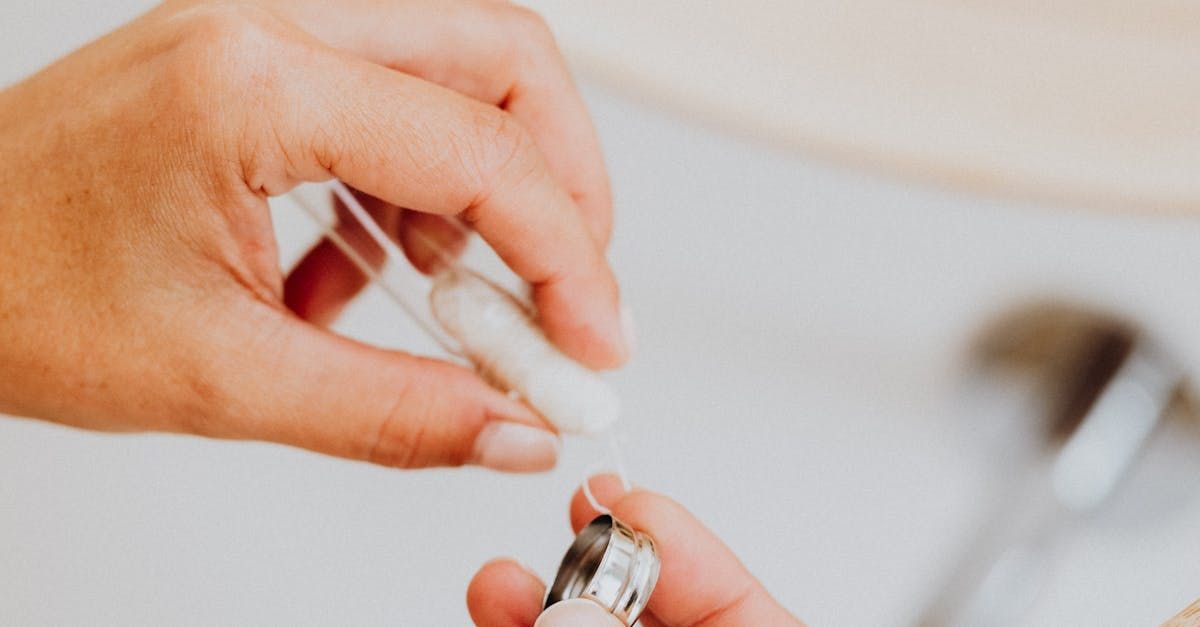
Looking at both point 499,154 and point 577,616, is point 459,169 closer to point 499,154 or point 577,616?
point 499,154

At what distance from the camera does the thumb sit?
0.39 meters

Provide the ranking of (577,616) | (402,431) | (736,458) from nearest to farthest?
(577,616)
(402,431)
(736,458)

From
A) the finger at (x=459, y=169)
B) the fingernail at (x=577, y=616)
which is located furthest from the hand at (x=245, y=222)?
the fingernail at (x=577, y=616)

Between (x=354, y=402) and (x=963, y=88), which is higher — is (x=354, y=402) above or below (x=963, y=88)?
below

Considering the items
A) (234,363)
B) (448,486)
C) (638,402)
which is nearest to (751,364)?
(638,402)

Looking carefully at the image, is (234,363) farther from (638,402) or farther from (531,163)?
(638,402)

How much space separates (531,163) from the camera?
1.29 feet

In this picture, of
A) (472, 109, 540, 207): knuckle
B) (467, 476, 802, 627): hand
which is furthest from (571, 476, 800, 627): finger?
(472, 109, 540, 207): knuckle

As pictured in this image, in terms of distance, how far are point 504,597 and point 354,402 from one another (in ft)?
0.28

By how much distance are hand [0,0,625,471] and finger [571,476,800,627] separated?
6 cm

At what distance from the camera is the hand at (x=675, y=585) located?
38 cm

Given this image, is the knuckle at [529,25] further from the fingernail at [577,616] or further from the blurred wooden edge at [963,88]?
the fingernail at [577,616]

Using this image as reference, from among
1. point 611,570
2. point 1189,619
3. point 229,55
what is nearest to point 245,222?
point 229,55

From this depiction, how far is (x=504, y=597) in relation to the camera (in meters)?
0.38
